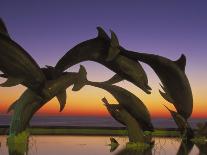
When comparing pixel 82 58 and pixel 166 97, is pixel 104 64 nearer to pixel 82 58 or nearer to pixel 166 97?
pixel 82 58

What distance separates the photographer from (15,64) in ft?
57.9

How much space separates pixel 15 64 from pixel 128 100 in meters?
5.60

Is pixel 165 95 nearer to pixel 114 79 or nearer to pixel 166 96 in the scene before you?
pixel 166 96

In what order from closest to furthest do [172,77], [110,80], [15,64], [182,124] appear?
[15,64] → [172,77] → [110,80] → [182,124]

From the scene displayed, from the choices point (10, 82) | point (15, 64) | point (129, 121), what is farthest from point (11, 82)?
point (129, 121)

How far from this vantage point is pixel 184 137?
85.0 feet

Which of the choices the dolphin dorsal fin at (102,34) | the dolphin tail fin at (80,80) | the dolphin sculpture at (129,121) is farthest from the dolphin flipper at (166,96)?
the dolphin dorsal fin at (102,34)

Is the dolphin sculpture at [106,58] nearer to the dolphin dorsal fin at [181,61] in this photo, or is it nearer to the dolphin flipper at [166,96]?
the dolphin flipper at [166,96]

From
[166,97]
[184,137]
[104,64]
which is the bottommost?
[184,137]

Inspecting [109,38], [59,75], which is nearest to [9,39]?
[59,75]

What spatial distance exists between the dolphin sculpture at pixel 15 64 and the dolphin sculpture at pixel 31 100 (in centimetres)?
134

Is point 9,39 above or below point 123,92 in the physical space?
above

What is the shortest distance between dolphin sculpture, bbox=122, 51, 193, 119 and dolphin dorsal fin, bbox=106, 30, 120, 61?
0.64 meters

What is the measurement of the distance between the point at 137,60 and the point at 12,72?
5691mm
